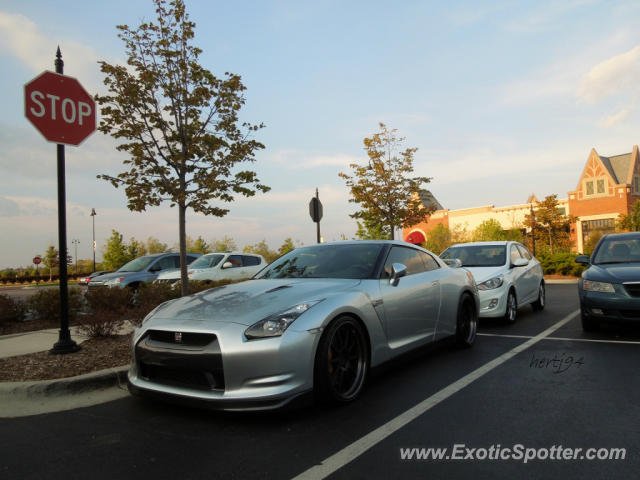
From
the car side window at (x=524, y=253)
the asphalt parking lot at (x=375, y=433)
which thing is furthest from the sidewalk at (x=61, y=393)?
the car side window at (x=524, y=253)

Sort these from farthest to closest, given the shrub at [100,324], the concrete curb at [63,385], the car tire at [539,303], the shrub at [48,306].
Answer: the car tire at [539,303]
the shrub at [48,306]
the shrub at [100,324]
the concrete curb at [63,385]

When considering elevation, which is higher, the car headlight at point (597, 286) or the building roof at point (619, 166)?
the building roof at point (619, 166)

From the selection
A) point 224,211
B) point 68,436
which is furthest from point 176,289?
point 68,436

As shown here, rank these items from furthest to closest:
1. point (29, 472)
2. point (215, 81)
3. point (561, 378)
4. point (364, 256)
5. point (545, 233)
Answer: point (545, 233) < point (215, 81) < point (364, 256) < point (561, 378) < point (29, 472)

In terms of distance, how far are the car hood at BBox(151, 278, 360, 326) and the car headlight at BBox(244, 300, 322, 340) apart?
6 centimetres

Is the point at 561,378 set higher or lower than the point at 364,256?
lower

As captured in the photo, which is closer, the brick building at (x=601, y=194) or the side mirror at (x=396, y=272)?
the side mirror at (x=396, y=272)

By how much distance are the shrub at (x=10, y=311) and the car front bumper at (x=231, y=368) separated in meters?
6.98

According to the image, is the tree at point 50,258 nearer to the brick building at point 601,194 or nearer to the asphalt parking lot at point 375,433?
the brick building at point 601,194

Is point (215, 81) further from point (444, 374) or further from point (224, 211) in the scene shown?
point (444, 374)

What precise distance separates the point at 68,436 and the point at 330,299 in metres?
2.24

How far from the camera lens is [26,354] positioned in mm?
5832

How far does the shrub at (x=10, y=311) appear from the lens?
9.03m

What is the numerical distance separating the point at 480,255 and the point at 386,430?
274 inches
